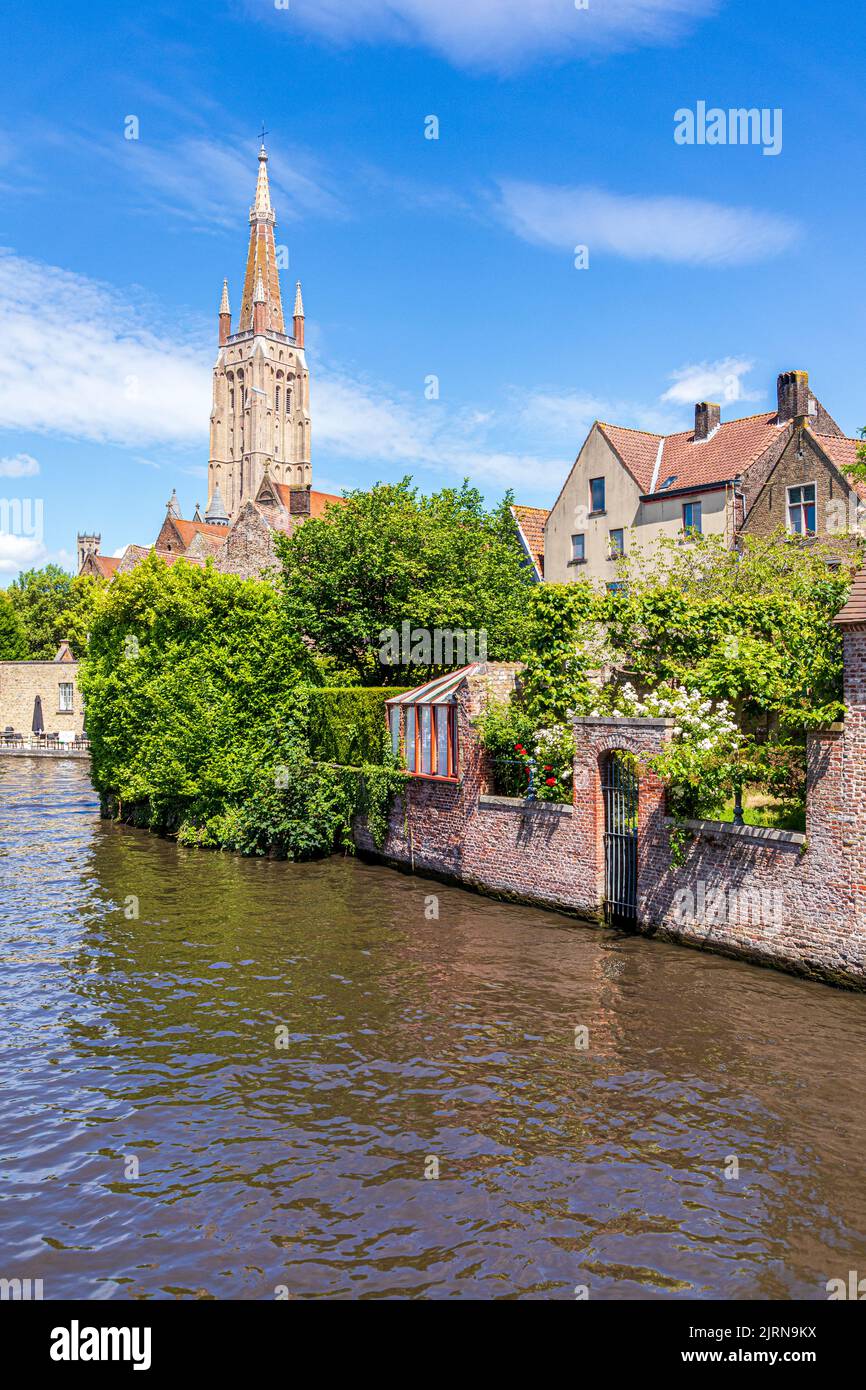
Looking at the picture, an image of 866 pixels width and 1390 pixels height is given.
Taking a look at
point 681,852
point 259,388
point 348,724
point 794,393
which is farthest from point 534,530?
point 259,388

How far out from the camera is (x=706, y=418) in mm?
36656

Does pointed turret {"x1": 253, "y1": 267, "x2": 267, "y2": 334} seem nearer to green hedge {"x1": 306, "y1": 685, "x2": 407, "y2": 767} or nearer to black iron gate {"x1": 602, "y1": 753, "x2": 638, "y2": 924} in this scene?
green hedge {"x1": 306, "y1": 685, "x2": 407, "y2": 767}

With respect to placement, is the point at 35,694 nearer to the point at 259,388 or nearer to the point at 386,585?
the point at 386,585

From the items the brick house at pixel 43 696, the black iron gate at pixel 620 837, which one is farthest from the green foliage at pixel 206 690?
the brick house at pixel 43 696

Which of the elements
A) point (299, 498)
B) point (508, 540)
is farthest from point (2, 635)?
point (508, 540)

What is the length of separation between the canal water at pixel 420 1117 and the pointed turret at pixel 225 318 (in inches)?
4756

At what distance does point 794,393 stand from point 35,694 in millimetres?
49791

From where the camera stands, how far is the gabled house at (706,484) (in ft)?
101

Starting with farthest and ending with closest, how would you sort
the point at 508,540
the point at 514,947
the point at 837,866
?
the point at 508,540 → the point at 514,947 → the point at 837,866

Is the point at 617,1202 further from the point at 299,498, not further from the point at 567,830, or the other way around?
the point at 299,498

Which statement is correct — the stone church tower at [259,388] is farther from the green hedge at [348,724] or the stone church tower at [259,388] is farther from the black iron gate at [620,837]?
the black iron gate at [620,837]

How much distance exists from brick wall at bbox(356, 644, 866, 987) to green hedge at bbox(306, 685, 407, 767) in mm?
2305

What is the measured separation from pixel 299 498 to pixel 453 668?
22344 millimetres
